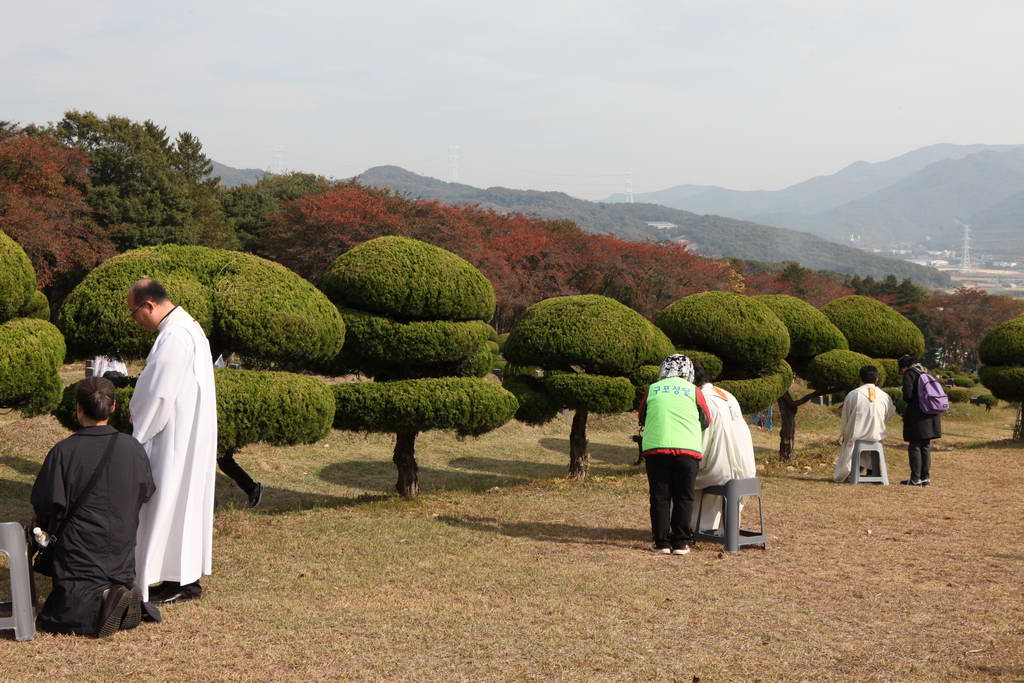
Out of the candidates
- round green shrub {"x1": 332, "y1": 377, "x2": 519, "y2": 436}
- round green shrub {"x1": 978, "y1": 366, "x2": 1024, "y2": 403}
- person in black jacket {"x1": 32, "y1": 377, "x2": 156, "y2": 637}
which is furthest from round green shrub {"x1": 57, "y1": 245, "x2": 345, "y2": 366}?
round green shrub {"x1": 978, "y1": 366, "x2": 1024, "y2": 403}

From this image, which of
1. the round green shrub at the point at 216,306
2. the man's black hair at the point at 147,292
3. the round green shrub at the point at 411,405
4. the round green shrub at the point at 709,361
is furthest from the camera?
the round green shrub at the point at 709,361

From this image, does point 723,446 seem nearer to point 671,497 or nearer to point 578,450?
point 671,497

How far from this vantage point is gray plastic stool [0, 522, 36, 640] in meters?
4.96

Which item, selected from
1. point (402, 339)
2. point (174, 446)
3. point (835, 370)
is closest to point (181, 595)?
point (174, 446)

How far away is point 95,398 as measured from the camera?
5207mm

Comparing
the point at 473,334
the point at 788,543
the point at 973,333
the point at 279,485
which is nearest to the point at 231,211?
the point at 279,485

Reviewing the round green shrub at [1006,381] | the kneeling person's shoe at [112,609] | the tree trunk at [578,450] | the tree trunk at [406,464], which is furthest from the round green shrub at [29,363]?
the round green shrub at [1006,381]

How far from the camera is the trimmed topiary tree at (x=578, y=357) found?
1210 centimetres

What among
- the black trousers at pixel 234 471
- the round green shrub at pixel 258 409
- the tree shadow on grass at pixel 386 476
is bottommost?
the tree shadow on grass at pixel 386 476

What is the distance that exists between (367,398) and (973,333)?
212 ft

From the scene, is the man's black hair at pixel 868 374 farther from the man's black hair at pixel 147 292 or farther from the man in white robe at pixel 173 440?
the man's black hair at pixel 147 292

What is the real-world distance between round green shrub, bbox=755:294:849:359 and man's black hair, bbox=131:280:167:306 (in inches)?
479

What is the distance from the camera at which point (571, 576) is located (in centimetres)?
693

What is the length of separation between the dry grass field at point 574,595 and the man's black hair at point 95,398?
A: 123 cm
